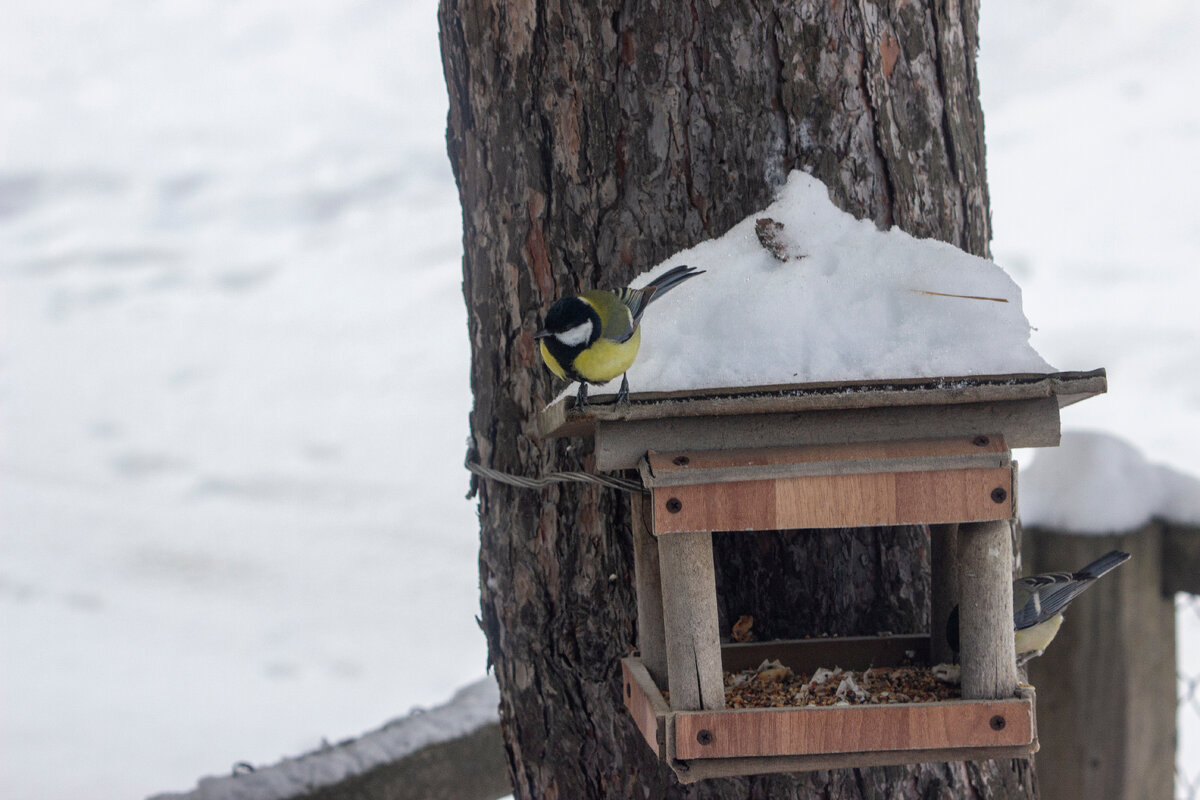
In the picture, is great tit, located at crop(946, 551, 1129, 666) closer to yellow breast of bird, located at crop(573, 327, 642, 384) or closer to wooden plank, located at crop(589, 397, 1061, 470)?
wooden plank, located at crop(589, 397, 1061, 470)

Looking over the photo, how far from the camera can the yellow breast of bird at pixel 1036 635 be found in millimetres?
2076

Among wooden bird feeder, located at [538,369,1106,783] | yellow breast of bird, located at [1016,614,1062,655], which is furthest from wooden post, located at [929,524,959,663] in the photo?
wooden bird feeder, located at [538,369,1106,783]

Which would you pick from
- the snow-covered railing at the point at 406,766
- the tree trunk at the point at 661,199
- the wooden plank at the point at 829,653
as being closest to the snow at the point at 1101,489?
the tree trunk at the point at 661,199

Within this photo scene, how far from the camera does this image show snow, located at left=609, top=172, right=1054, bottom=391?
1.72 m

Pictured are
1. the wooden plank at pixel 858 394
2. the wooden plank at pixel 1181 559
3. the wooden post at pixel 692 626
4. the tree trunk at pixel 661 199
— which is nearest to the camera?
the wooden plank at pixel 858 394

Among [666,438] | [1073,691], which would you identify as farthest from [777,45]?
[1073,691]

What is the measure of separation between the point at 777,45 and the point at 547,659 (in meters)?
1.44

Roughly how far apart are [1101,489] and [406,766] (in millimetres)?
1987

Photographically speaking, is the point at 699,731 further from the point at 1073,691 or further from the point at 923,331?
the point at 1073,691

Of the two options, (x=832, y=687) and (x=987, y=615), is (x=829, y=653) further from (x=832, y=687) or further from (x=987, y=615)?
(x=987, y=615)

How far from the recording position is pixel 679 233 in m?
2.17

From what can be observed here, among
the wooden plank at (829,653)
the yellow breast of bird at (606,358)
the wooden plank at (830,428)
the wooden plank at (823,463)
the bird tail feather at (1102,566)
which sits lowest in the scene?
the wooden plank at (829,653)

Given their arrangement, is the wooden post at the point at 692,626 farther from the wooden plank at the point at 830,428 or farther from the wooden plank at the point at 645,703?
the wooden plank at the point at 830,428

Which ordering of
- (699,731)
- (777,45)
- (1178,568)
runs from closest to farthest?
(699,731), (777,45), (1178,568)
